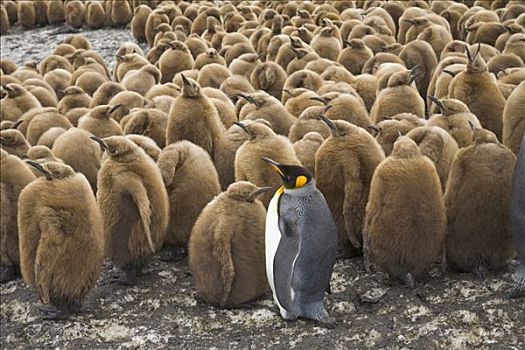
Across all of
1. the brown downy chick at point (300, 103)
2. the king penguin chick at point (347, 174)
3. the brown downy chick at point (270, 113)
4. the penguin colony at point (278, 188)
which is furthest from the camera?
the brown downy chick at point (300, 103)

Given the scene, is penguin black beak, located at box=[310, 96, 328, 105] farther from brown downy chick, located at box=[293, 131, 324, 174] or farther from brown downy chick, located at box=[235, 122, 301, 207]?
brown downy chick, located at box=[235, 122, 301, 207]

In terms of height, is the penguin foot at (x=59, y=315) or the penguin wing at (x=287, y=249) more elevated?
the penguin wing at (x=287, y=249)

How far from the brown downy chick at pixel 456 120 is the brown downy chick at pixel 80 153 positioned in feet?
8.13

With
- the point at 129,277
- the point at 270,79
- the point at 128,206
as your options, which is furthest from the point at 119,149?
the point at 270,79

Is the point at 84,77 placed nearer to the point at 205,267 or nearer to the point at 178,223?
the point at 178,223

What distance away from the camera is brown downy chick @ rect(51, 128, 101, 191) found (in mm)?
5578

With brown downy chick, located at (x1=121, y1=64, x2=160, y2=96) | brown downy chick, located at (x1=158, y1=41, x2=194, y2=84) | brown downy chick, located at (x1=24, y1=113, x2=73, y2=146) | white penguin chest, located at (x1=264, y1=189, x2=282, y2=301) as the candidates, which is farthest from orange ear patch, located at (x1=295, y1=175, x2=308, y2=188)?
brown downy chick, located at (x1=158, y1=41, x2=194, y2=84)

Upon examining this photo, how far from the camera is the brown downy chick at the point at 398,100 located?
5.96 m

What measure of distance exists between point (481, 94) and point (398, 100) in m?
0.65

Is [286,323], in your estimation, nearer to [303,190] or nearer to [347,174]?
[303,190]

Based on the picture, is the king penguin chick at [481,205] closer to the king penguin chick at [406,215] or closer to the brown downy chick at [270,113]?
the king penguin chick at [406,215]

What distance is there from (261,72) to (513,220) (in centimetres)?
407

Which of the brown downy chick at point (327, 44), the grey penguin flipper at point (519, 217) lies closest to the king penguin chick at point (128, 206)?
the grey penguin flipper at point (519, 217)

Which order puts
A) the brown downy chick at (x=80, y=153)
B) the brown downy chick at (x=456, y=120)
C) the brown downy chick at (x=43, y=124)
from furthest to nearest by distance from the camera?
the brown downy chick at (x=43, y=124) → the brown downy chick at (x=80, y=153) → the brown downy chick at (x=456, y=120)
